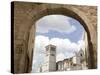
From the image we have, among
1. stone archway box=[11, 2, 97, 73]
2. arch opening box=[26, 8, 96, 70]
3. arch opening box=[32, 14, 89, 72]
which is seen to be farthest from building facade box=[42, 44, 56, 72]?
arch opening box=[26, 8, 96, 70]

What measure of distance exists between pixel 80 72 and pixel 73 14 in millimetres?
736

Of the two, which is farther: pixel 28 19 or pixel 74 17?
pixel 74 17

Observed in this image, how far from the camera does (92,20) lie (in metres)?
3.17

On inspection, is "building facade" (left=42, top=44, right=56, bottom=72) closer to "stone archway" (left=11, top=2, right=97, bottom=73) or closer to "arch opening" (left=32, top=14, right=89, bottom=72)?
"arch opening" (left=32, top=14, right=89, bottom=72)

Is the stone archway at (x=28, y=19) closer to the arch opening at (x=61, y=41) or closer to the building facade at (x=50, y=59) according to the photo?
the arch opening at (x=61, y=41)

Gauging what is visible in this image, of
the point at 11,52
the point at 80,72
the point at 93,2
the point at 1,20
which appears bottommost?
the point at 80,72

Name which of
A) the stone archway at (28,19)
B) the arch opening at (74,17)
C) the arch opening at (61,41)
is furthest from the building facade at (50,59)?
the arch opening at (74,17)

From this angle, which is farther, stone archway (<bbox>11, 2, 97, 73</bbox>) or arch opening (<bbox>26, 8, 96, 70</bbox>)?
arch opening (<bbox>26, 8, 96, 70</bbox>)

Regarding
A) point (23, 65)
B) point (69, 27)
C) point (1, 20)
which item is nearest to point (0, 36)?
point (1, 20)

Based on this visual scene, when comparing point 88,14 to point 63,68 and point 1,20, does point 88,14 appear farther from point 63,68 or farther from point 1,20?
point 1,20

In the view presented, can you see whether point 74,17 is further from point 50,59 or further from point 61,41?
point 50,59

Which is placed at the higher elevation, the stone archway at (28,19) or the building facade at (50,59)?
the stone archway at (28,19)

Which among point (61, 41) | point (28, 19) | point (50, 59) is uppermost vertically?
point (28, 19)

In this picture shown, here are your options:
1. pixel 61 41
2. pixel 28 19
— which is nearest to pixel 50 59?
pixel 61 41
